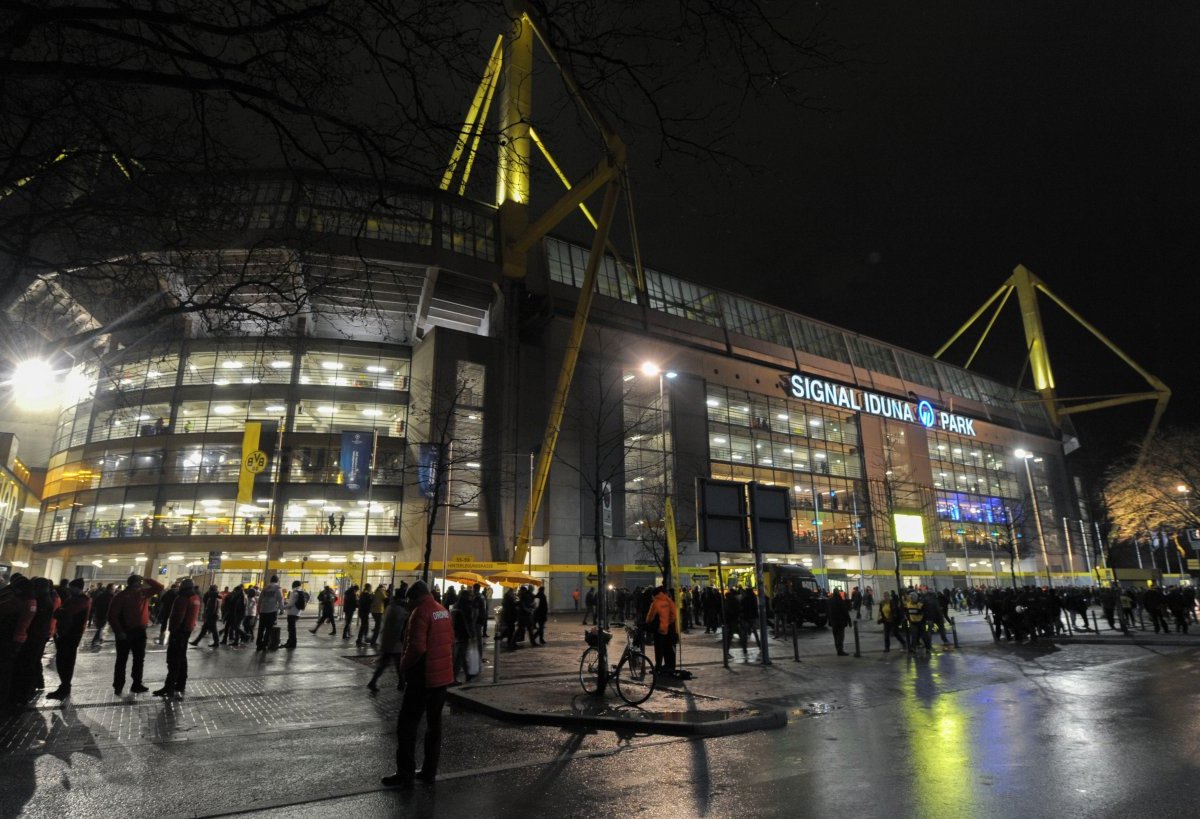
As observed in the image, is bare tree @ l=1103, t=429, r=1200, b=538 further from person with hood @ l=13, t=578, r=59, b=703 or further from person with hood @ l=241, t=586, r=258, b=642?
person with hood @ l=13, t=578, r=59, b=703

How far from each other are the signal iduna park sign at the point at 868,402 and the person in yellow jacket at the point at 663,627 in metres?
43.1

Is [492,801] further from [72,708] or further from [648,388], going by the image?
[648,388]

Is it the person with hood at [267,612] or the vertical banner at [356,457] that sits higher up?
the vertical banner at [356,457]

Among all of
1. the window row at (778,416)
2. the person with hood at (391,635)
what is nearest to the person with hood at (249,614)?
the person with hood at (391,635)

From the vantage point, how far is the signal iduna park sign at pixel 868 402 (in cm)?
5362

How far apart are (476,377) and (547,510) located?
10561 mm

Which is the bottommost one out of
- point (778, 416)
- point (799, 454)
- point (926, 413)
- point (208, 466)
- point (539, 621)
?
point (539, 621)

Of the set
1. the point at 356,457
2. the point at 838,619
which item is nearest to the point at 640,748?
the point at 838,619

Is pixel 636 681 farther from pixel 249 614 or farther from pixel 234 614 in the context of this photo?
pixel 249 614

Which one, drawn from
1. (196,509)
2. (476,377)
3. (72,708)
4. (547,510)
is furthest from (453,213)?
(72,708)

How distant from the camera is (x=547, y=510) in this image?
43.1 metres

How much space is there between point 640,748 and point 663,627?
560cm

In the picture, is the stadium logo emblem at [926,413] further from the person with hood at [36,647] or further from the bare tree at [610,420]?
the person with hood at [36,647]

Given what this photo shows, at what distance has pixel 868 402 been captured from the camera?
56969mm
